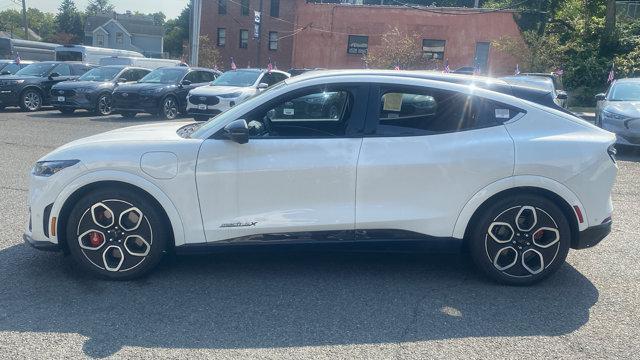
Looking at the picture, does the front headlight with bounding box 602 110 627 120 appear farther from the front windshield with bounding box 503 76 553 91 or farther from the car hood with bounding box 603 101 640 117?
the front windshield with bounding box 503 76 553 91

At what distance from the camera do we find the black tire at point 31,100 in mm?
18922

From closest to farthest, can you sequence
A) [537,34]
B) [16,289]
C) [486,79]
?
[16,289], [486,79], [537,34]

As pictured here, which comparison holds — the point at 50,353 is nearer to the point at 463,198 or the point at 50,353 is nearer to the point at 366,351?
the point at 366,351

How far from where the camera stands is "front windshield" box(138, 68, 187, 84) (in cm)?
1844

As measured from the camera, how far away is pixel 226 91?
53.7 feet

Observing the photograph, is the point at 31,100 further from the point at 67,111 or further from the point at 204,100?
the point at 204,100

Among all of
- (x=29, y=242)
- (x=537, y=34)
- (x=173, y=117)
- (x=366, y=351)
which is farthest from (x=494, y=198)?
(x=537, y=34)

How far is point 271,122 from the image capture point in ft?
16.1

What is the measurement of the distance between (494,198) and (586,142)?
865 mm

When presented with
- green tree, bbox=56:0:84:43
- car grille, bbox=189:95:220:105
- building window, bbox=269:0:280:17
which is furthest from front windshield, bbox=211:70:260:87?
green tree, bbox=56:0:84:43

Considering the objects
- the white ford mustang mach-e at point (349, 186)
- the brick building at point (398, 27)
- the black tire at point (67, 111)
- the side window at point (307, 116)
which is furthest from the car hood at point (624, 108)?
the brick building at point (398, 27)

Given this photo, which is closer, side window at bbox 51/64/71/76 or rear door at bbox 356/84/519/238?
rear door at bbox 356/84/519/238

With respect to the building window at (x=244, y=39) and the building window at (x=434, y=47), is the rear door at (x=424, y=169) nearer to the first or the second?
the building window at (x=434, y=47)

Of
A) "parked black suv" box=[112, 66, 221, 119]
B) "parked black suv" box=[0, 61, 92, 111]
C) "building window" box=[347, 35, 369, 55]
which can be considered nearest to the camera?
"parked black suv" box=[112, 66, 221, 119]
